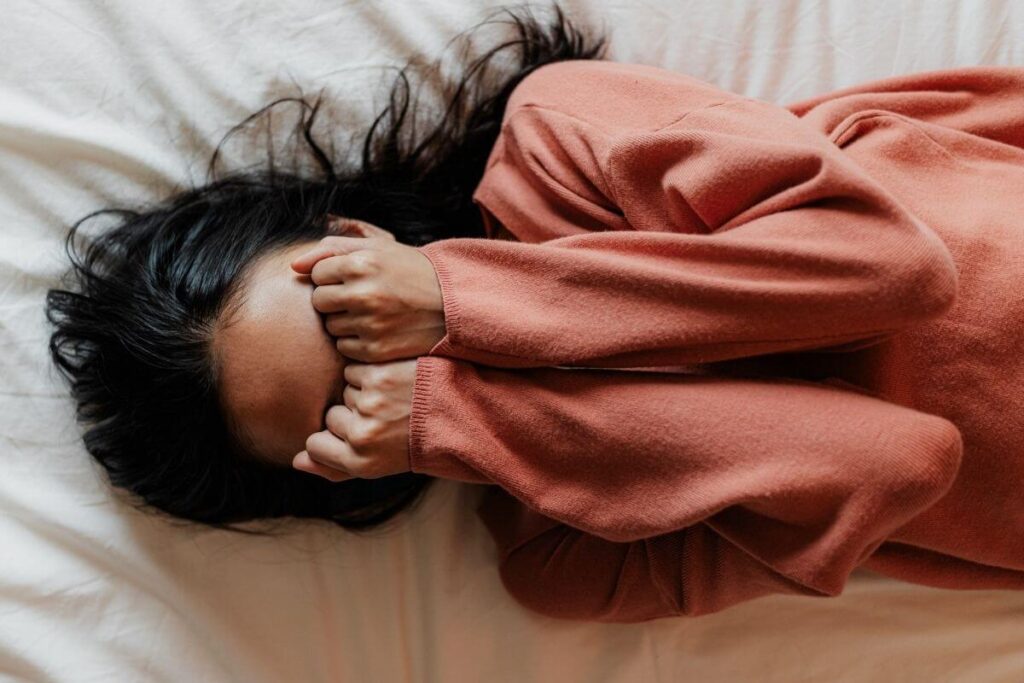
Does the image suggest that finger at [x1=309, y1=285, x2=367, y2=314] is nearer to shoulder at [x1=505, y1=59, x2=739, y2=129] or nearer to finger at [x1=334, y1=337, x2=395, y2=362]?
finger at [x1=334, y1=337, x2=395, y2=362]

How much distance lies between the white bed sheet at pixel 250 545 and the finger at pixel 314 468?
18cm

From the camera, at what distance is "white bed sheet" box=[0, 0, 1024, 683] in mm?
981

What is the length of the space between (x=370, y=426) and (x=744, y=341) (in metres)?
0.34

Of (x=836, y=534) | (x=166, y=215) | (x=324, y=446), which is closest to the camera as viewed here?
(x=836, y=534)

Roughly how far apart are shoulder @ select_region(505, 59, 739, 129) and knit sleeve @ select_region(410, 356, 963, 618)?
0.89 feet

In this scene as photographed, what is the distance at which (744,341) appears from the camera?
0.77 metres

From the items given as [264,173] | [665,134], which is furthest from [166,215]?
[665,134]

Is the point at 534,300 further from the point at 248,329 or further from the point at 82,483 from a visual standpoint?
the point at 82,483

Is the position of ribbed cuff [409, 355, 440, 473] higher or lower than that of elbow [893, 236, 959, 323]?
lower

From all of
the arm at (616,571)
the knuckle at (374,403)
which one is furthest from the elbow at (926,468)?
the knuckle at (374,403)

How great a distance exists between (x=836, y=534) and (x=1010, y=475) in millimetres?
220

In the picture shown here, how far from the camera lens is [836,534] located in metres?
0.74

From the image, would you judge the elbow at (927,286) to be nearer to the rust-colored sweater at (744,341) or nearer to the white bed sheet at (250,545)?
the rust-colored sweater at (744,341)

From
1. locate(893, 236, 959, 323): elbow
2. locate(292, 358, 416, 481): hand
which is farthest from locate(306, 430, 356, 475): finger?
locate(893, 236, 959, 323): elbow
